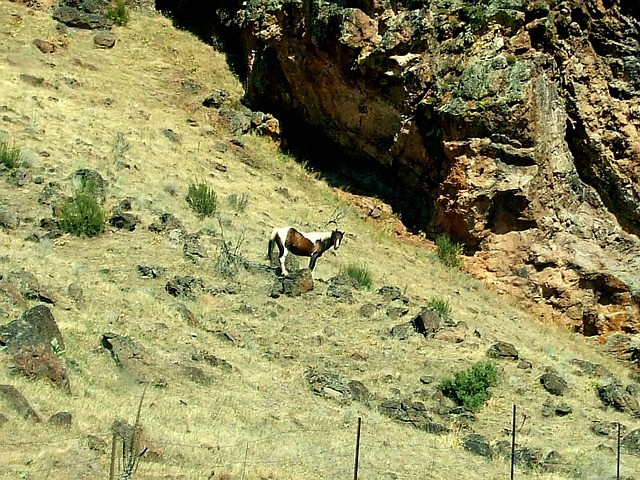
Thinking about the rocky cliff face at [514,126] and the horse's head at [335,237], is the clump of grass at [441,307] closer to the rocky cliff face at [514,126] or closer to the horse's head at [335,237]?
the horse's head at [335,237]

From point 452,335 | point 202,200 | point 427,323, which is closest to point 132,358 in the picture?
point 427,323

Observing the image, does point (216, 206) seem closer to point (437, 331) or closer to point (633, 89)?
point (437, 331)

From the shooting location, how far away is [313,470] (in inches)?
391

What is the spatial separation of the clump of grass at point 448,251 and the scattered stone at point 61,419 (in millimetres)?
14814

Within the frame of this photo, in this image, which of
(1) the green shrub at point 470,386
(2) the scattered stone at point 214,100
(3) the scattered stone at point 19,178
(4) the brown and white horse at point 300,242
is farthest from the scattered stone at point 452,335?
(2) the scattered stone at point 214,100

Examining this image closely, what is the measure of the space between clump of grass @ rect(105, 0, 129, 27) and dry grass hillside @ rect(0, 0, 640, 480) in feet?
10.1

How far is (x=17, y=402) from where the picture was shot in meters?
9.07

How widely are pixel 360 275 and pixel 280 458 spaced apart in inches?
369

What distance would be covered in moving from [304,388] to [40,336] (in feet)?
13.4

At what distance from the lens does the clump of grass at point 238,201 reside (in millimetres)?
22031

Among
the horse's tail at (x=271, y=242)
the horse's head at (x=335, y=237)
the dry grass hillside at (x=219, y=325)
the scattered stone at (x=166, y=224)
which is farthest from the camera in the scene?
the horse's head at (x=335, y=237)

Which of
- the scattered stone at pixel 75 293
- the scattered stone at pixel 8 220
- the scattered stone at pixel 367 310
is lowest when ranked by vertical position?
the scattered stone at pixel 8 220

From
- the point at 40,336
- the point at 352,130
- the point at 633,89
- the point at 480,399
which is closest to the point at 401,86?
the point at 352,130

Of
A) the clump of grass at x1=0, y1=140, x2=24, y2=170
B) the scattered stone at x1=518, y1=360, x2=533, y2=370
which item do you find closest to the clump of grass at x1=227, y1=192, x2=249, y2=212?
the clump of grass at x1=0, y1=140, x2=24, y2=170
